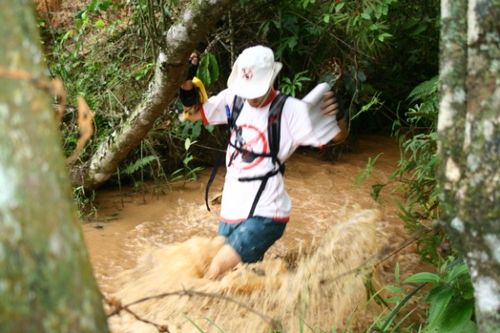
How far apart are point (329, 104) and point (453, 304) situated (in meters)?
1.40

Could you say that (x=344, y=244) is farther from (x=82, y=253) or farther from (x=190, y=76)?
(x=82, y=253)

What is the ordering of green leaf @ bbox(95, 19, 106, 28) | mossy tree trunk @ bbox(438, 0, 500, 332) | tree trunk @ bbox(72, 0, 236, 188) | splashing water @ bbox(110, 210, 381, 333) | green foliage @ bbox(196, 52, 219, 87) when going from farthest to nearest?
green leaf @ bbox(95, 19, 106, 28) < green foliage @ bbox(196, 52, 219, 87) < tree trunk @ bbox(72, 0, 236, 188) < splashing water @ bbox(110, 210, 381, 333) < mossy tree trunk @ bbox(438, 0, 500, 332)

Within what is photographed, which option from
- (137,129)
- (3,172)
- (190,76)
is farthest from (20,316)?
(137,129)

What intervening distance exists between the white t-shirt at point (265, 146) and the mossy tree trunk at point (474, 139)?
5.94 ft

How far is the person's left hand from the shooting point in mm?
3598

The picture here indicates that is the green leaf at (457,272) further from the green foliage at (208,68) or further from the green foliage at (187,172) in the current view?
the green foliage at (187,172)

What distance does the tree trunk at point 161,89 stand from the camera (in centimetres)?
432

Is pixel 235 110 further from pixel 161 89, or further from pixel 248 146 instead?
pixel 161 89

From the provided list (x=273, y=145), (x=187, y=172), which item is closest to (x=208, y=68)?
(x=187, y=172)

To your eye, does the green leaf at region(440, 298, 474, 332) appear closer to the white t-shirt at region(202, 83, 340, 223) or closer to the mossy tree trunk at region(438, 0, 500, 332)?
the mossy tree trunk at region(438, 0, 500, 332)

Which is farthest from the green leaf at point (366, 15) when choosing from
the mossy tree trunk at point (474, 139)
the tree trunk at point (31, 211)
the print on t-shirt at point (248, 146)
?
the tree trunk at point (31, 211)

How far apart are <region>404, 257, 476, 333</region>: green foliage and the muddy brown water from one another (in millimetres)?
313

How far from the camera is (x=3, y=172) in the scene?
1.09 m

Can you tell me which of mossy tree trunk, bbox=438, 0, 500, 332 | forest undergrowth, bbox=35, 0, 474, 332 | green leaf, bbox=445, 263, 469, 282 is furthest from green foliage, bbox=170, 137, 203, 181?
mossy tree trunk, bbox=438, 0, 500, 332
